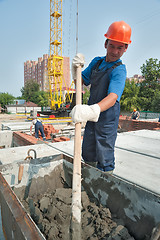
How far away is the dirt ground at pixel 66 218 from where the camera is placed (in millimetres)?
1599

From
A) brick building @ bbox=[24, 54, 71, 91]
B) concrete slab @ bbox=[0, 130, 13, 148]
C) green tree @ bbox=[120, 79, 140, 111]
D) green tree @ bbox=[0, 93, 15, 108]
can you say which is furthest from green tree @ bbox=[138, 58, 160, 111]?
brick building @ bbox=[24, 54, 71, 91]

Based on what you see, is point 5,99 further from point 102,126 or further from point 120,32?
point 120,32

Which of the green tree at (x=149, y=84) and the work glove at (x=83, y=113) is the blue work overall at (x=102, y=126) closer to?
the work glove at (x=83, y=113)

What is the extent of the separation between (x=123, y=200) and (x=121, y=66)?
1451 mm

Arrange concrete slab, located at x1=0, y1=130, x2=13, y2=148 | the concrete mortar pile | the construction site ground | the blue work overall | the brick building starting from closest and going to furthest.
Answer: the concrete mortar pile, the blue work overall, the construction site ground, concrete slab, located at x1=0, y1=130, x2=13, y2=148, the brick building

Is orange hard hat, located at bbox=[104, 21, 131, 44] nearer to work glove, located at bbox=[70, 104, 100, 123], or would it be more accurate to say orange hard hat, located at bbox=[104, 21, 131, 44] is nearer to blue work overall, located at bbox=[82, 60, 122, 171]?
blue work overall, located at bbox=[82, 60, 122, 171]

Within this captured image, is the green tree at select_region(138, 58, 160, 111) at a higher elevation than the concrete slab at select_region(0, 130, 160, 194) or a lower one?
higher

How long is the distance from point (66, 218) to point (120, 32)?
2.07 metres

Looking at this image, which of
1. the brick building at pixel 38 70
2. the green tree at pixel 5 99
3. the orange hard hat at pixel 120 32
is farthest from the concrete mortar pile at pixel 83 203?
the brick building at pixel 38 70

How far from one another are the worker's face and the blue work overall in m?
0.12

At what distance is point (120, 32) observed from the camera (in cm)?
174

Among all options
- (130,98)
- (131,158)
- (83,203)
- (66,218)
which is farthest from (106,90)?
(130,98)

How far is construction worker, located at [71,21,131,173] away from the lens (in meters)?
1.74

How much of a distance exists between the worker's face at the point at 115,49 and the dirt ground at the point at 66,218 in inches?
66.6
